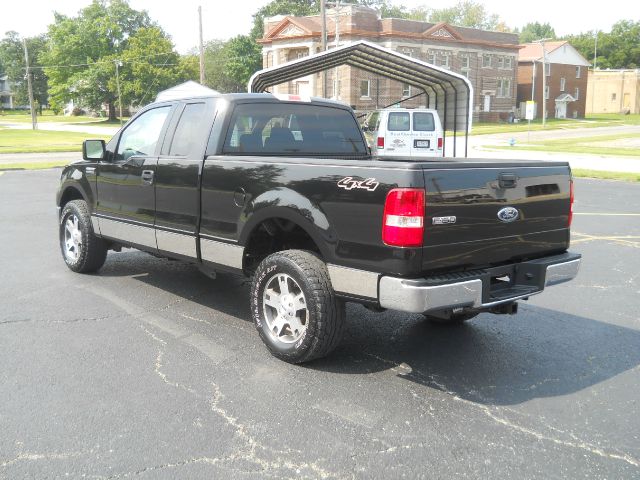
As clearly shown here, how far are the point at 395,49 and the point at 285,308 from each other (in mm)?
55165

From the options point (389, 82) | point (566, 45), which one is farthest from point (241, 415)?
point (566, 45)

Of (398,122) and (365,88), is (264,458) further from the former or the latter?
(365,88)

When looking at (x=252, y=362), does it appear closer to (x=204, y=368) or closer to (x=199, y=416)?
(x=204, y=368)

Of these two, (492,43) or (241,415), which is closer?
(241,415)

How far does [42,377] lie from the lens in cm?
432

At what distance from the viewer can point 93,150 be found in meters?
6.64

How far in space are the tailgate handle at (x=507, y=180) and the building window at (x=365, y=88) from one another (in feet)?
174

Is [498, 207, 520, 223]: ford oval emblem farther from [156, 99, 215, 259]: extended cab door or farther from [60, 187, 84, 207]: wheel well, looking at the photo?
[60, 187, 84, 207]: wheel well

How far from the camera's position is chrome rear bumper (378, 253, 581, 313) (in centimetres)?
387

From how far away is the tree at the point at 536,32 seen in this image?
486 feet

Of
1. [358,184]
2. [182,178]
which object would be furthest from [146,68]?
[358,184]

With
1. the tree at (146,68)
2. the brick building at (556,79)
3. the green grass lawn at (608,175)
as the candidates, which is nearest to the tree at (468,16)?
the brick building at (556,79)

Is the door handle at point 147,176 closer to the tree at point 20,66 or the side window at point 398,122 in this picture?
the side window at point 398,122

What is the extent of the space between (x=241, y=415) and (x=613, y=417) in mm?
2192
